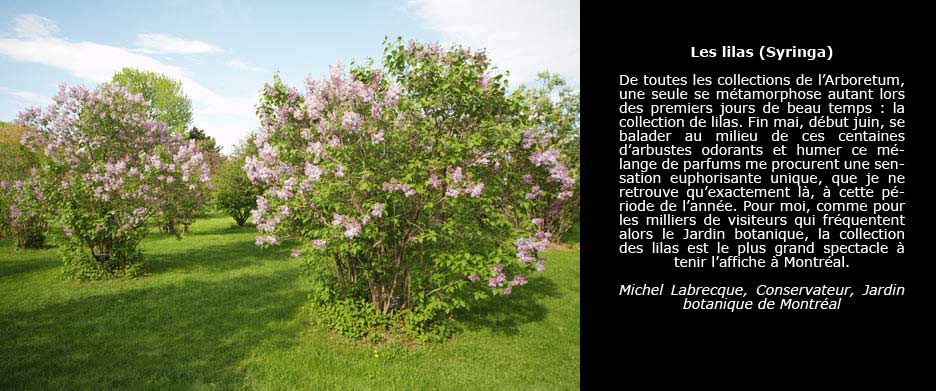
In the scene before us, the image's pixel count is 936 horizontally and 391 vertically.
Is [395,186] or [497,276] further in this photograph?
[497,276]

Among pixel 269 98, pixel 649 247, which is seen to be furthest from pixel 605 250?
pixel 269 98

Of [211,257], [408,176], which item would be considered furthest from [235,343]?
[211,257]

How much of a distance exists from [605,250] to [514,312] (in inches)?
130

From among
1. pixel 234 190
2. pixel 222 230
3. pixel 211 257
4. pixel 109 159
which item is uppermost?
pixel 109 159

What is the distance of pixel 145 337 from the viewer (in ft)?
19.3

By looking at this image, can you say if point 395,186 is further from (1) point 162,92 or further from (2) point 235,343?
(1) point 162,92

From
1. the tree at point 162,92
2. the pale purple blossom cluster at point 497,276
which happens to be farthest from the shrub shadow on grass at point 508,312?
the tree at point 162,92

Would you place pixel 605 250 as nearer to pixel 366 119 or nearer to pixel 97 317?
pixel 366 119

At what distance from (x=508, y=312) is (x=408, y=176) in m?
3.69

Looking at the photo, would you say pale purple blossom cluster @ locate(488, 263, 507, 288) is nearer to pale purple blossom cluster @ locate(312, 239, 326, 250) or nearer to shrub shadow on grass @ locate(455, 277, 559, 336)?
shrub shadow on grass @ locate(455, 277, 559, 336)

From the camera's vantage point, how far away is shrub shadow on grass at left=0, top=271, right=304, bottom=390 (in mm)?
4695

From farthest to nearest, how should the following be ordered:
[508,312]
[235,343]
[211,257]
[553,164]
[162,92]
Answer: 1. [162,92]
2. [211,257]
3. [508,312]
4. [235,343]
5. [553,164]

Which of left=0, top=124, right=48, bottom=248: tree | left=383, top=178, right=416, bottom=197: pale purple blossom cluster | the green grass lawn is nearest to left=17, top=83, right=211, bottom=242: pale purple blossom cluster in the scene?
the green grass lawn

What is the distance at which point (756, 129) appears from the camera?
4137mm
